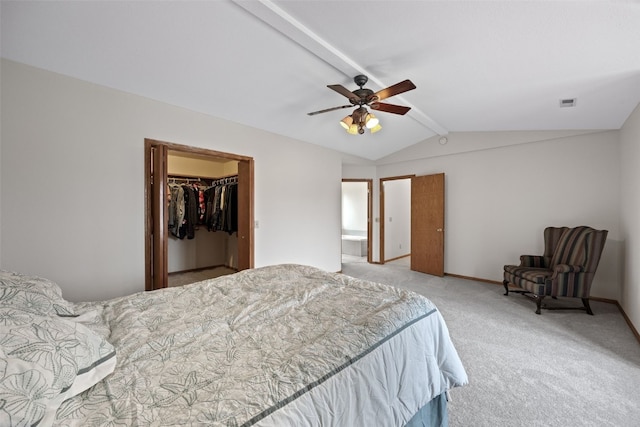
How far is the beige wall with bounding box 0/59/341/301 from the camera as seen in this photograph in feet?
6.98

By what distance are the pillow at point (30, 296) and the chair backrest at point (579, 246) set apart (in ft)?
15.1

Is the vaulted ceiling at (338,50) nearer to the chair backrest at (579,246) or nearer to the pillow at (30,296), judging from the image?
the chair backrest at (579,246)

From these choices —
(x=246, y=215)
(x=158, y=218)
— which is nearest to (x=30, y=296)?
(x=158, y=218)

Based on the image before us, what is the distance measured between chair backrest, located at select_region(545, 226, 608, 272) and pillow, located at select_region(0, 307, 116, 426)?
172 inches

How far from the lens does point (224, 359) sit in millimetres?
992

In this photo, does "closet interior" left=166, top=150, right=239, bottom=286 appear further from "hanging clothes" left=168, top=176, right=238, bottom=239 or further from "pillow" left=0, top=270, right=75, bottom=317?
"pillow" left=0, top=270, right=75, bottom=317

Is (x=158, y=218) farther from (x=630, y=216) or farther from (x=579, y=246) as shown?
(x=630, y=216)

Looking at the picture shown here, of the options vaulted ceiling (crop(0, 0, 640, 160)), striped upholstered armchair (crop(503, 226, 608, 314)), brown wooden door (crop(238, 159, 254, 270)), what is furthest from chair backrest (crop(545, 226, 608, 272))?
brown wooden door (crop(238, 159, 254, 270))

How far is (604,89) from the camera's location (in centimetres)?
252

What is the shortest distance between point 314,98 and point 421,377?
9.75ft

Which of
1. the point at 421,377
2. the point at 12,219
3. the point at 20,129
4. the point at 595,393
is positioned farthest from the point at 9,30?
the point at 595,393

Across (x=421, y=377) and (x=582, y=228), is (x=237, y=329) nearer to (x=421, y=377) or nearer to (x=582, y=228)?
(x=421, y=377)

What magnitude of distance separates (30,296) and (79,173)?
5.90ft

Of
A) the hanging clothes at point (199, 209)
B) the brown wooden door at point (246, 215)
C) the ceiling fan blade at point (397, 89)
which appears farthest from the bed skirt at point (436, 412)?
the hanging clothes at point (199, 209)
